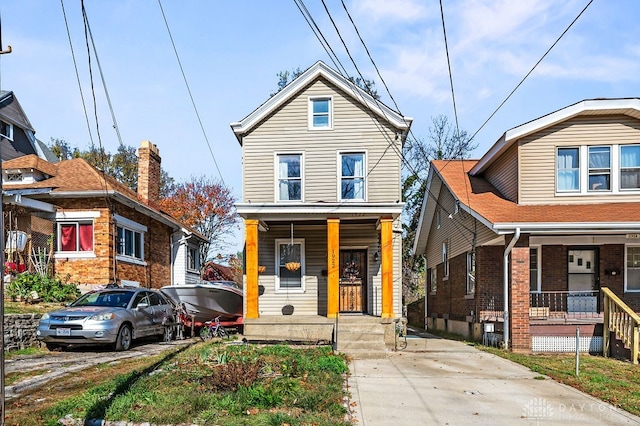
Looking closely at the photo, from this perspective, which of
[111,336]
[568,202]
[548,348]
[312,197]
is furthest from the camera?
[312,197]

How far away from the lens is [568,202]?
16391 millimetres

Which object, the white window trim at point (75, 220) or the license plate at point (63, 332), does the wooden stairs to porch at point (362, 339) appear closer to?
the license plate at point (63, 332)

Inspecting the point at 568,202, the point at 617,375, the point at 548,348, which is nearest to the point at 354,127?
the point at 568,202

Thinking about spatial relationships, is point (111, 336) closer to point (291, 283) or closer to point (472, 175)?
point (291, 283)

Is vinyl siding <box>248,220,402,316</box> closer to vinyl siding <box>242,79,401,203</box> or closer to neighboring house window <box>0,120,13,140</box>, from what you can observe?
vinyl siding <box>242,79,401,203</box>

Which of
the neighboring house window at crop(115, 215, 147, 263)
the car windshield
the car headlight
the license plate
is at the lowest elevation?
the license plate

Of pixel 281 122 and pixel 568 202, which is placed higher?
pixel 281 122

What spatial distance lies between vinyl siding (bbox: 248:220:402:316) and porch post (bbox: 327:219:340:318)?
1.93 meters

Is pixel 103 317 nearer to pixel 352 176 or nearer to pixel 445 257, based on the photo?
pixel 352 176

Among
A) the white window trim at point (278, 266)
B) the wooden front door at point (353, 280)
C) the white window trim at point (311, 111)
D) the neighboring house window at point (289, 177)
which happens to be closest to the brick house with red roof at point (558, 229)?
the wooden front door at point (353, 280)

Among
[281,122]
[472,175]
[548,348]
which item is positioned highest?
[281,122]

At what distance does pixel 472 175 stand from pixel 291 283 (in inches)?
310

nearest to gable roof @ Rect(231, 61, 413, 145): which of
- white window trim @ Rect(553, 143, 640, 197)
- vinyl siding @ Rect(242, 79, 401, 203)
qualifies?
vinyl siding @ Rect(242, 79, 401, 203)

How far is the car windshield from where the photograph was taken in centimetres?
1390
